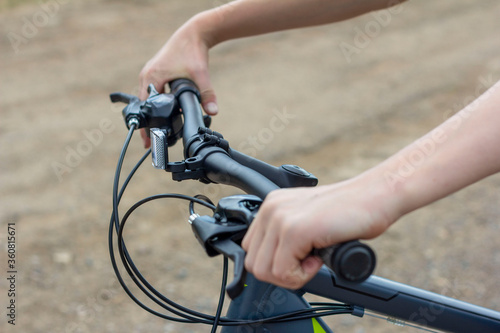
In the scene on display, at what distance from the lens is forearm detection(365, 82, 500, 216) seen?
2.77ft

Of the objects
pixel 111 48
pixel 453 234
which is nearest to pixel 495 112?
pixel 453 234

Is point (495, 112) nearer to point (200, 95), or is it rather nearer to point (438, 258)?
point (200, 95)

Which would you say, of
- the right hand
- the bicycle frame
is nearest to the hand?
the bicycle frame

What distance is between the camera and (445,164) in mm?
849

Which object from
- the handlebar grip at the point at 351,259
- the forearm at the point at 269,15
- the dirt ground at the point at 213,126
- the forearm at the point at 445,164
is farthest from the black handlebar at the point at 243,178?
the dirt ground at the point at 213,126

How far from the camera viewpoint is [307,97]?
6.12 m

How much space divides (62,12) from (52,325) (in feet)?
20.5

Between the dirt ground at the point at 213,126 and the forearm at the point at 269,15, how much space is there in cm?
214

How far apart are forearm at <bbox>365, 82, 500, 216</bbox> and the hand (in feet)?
0.11

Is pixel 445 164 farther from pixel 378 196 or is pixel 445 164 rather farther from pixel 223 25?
pixel 223 25

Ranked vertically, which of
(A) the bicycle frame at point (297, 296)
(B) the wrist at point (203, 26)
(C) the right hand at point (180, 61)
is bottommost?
(A) the bicycle frame at point (297, 296)

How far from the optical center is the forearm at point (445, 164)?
85 cm

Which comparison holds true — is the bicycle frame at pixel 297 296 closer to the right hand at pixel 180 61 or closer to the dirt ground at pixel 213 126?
the right hand at pixel 180 61

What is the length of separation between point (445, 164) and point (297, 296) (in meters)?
0.59
